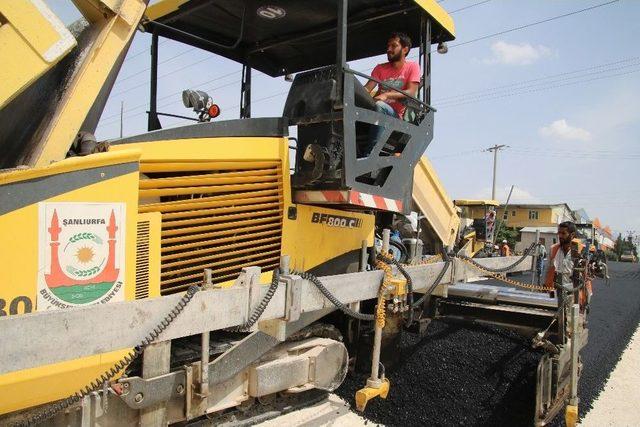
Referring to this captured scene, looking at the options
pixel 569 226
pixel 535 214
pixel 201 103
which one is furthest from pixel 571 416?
pixel 535 214

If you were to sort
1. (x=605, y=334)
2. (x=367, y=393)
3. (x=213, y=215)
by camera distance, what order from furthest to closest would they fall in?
(x=605, y=334) < (x=367, y=393) < (x=213, y=215)

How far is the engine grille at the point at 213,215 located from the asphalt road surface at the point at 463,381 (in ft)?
7.23

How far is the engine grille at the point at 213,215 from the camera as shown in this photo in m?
2.39

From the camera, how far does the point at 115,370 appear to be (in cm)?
201

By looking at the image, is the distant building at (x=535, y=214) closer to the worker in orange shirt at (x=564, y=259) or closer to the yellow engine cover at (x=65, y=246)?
the worker in orange shirt at (x=564, y=259)

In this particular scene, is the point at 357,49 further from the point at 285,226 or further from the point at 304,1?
the point at 285,226

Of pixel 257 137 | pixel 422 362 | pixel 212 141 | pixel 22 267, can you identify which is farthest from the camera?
pixel 422 362

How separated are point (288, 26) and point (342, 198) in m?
2.05

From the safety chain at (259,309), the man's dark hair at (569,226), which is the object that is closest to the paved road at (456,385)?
the man's dark hair at (569,226)

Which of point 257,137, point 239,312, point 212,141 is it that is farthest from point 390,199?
point 239,312

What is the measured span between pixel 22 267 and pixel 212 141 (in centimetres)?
107

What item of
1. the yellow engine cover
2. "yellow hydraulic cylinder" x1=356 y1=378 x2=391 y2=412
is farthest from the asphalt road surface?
the yellow engine cover

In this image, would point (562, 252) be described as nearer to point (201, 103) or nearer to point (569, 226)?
point (569, 226)

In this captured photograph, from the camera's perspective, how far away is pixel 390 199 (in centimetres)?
318
